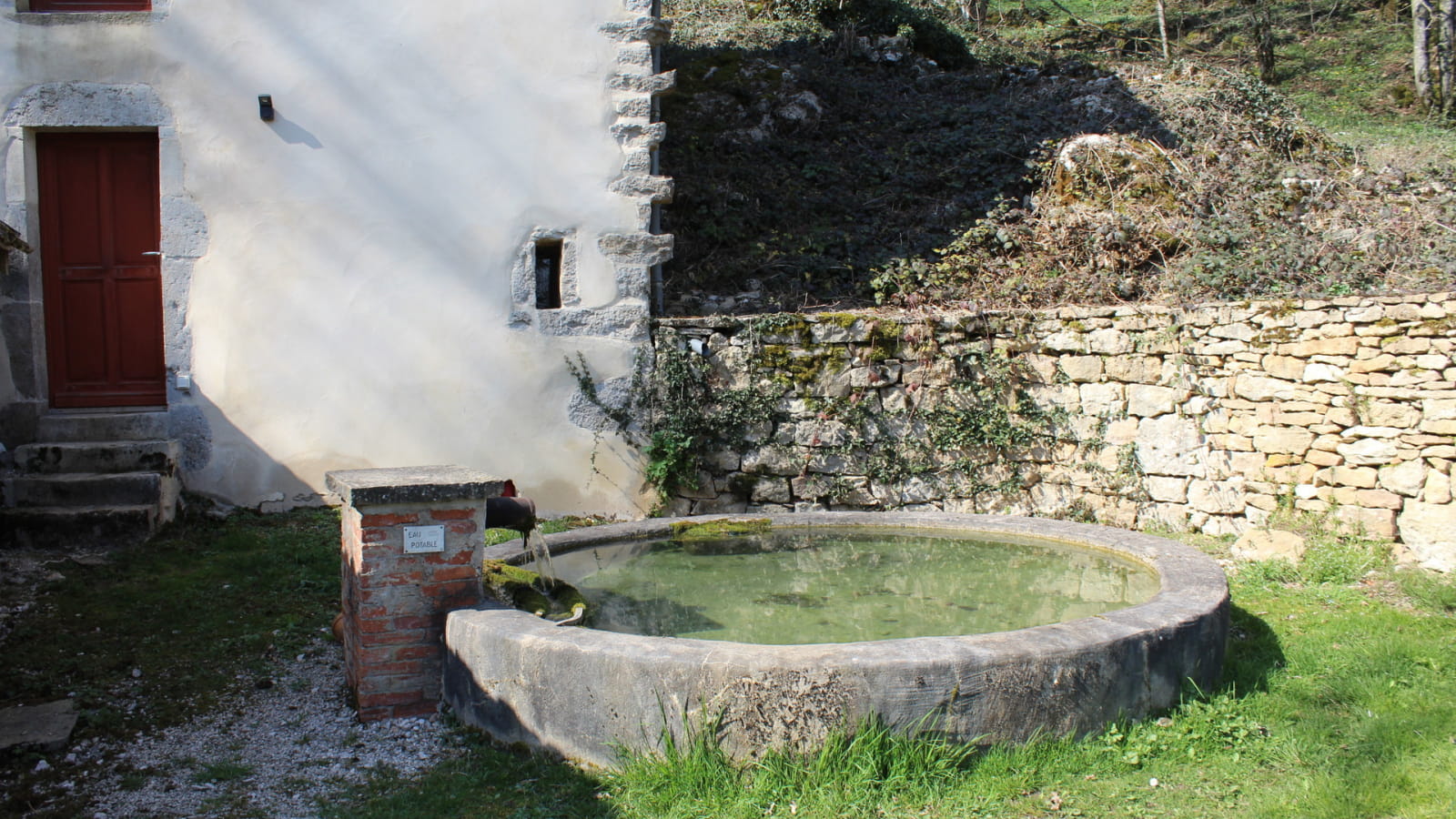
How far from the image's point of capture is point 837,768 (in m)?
2.67

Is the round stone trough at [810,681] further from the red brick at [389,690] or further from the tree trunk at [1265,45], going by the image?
the tree trunk at [1265,45]

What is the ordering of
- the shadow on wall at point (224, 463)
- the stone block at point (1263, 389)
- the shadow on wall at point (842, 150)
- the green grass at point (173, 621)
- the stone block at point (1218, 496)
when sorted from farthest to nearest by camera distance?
the shadow on wall at point (842, 150), the shadow on wall at point (224, 463), the stone block at point (1218, 496), the stone block at point (1263, 389), the green grass at point (173, 621)

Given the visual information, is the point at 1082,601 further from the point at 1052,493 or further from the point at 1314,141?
the point at 1314,141

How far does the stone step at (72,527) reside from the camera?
18.0 feet

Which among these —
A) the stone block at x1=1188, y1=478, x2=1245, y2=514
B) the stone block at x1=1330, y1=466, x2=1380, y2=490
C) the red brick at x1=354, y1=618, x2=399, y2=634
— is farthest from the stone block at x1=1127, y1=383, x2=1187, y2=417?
the red brick at x1=354, y1=618, x2=399, y2=634

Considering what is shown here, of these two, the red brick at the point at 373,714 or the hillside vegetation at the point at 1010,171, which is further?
the hillside vegetation at the point at 1010,171

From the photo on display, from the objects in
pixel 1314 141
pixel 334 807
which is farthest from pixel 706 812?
pixel 1314 141

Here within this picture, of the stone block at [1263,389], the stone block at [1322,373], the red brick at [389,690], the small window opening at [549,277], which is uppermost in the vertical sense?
the small window opening at [549,277]

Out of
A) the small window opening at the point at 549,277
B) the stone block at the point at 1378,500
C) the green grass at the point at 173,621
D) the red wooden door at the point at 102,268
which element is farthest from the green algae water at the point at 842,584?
the red wooden door at the point at 102,268

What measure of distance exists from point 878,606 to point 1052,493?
3.42 meters

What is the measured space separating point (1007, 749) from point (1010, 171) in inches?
288

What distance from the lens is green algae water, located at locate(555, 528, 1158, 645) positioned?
3508 mm

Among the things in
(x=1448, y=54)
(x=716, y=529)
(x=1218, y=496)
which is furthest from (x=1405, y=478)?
(x=1448, y=54)

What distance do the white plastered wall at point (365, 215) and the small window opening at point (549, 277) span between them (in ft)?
0.58
